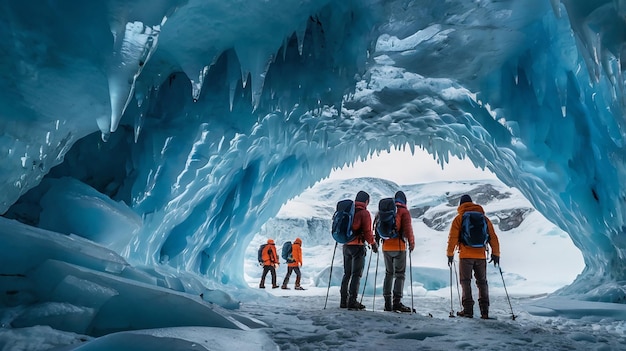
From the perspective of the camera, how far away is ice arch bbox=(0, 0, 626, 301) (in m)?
3.79

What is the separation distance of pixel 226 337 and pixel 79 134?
338cm

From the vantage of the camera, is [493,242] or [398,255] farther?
A: [398,255]

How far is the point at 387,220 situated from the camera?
17.4 feet

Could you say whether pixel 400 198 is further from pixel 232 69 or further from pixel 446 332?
pixel 232 69

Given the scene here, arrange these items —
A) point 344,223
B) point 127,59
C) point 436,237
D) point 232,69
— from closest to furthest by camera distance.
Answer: point 127,59
point 344,223
point 232,69
point 436,237

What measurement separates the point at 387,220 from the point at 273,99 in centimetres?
351

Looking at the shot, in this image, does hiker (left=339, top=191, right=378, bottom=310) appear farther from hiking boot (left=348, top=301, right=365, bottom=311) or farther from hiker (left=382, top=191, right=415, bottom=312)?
hiker (left=382, top=191, right=415, bottom=312)

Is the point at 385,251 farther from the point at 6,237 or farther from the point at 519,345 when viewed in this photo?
the point at 6,237

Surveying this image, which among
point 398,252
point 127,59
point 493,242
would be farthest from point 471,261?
point 127,59

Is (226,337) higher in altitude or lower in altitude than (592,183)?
lower

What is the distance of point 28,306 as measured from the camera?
2447 mm

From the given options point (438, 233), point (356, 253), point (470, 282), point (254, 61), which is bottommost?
point (470, 282)

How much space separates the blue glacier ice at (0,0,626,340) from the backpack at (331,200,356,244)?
195 cm

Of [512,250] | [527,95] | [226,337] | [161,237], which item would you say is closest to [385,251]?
[226,337]
